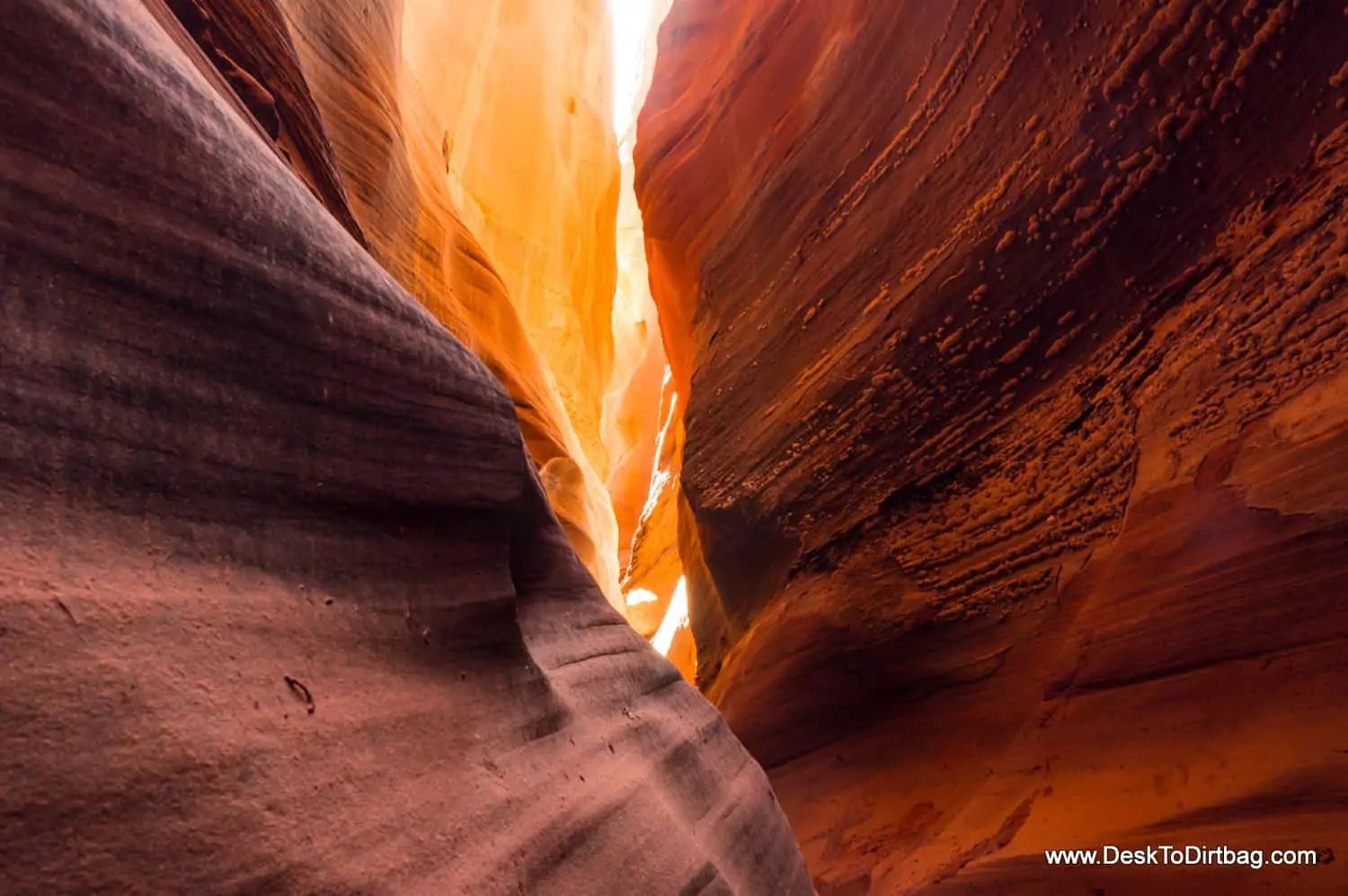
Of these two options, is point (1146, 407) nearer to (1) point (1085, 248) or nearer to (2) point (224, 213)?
(1) point (1085, 248)

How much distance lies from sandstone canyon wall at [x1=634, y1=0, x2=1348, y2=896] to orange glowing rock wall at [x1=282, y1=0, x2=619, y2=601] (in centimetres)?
249

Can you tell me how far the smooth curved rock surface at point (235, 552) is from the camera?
71 cm

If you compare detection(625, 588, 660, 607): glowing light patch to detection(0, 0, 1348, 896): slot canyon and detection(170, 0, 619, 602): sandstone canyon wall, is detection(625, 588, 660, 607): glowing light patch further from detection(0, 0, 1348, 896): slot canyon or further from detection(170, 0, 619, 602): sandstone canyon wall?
detection(0, 0, 1348, 896): slot canyon

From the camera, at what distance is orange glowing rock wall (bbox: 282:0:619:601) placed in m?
4.16

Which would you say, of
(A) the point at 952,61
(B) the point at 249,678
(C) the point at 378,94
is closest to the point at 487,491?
(B) the point at 249,678


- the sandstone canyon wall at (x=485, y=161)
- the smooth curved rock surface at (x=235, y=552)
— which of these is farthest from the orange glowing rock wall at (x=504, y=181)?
the smooth curved rock surface at (x=235, y=552)

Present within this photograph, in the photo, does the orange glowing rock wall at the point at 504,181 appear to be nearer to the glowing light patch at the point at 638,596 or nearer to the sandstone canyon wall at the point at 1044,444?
the glowing light patch at the point at 638,596

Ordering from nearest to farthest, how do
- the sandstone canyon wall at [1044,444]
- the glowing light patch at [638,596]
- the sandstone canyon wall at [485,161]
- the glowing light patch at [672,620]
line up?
the sandstone canyon wall at [1044,444] → the sandstone canyon wall at [485,161] → the glowing light patch at [672,620] → the glowing light patch at [638,596]

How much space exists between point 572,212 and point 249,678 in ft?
36.4

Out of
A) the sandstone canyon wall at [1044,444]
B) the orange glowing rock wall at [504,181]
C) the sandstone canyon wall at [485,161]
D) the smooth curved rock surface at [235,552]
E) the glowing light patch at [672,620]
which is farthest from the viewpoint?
the glowing light patch at [672,620]

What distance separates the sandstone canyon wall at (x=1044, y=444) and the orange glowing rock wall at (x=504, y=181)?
2.49m

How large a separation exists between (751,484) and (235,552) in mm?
3072

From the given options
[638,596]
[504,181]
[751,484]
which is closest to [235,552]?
[751,484]

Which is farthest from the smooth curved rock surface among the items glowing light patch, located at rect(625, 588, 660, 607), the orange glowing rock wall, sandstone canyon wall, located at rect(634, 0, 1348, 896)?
glowing light patch, located at rect(625, 588, 660, 607)
